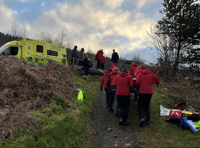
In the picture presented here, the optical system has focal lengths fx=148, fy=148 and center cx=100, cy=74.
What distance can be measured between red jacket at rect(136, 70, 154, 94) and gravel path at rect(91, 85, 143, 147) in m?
1.67

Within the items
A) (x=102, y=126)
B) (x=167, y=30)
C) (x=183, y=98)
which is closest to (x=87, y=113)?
(x=102, y=126)

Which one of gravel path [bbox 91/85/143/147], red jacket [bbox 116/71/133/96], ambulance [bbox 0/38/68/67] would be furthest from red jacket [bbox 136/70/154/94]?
ambulance [bbox 0/38/68/67]

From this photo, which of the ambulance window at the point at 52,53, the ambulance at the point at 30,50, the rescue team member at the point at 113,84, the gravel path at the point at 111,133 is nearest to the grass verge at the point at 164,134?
the gravel path at the point at 111,133

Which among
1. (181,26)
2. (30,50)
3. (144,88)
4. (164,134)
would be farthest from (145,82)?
(181,26)

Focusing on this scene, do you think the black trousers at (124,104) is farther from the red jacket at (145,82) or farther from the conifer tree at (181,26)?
the conifer tree at (181,26)

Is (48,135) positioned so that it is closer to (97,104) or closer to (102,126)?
(102,126)

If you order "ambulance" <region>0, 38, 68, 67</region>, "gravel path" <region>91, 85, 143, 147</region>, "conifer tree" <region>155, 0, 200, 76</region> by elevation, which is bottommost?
"gravel path" <region>91, 85, 143, 147</region>

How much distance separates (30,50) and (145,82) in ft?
31.8

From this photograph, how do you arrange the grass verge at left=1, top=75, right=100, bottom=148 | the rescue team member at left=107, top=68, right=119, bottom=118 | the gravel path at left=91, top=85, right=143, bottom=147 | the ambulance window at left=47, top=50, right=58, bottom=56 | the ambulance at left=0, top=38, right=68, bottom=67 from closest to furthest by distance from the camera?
the grass verge at left=1, top=75, right=100, bottom=148
the gravel path at left=91, top=85, right=143, bottom=147
the rescue team member at left=107, top=68, right=119, bottom=118
the ambulance at left=0, top=38, right=68, bottom=67
the ambulance window at left=47, top=50, right=58, bottom=56

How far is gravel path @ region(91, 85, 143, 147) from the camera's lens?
525 cm

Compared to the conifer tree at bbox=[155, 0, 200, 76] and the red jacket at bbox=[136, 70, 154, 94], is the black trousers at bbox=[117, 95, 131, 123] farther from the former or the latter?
the conifer tree at bbox=[155, 0, 200, 76]

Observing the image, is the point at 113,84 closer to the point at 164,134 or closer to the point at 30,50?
the point at 164,134

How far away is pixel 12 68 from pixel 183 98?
910 cm

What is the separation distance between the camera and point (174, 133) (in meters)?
5.36
